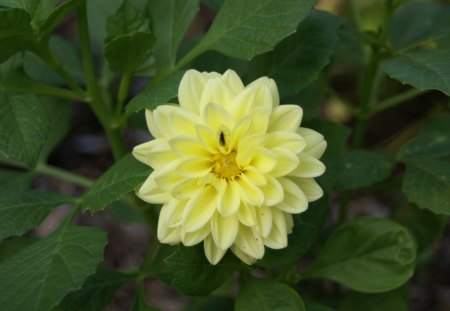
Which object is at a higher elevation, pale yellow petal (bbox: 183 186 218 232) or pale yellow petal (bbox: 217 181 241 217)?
pale yellow petal (bbox: 217 181 241 217)

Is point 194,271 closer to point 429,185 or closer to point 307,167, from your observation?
point 307,167

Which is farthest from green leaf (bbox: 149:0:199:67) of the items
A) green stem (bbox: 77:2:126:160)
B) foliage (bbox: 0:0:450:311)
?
green stem (bbox: 77:2:126:160)

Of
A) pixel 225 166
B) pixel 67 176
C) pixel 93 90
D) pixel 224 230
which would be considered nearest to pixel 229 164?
pixel 225 166

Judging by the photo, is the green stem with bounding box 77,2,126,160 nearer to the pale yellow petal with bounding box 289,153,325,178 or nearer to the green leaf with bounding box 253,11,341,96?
the green leaf with bounding box 253,11,341,96

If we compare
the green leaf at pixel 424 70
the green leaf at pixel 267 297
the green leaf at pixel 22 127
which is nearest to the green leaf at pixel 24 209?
the green leaf at pixel 22 127

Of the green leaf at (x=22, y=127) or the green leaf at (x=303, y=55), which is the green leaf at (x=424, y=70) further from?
the green leaf at (x=22, y=127)

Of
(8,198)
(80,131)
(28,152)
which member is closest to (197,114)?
(28,152)

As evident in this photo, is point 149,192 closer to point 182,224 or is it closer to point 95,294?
point 182,224
